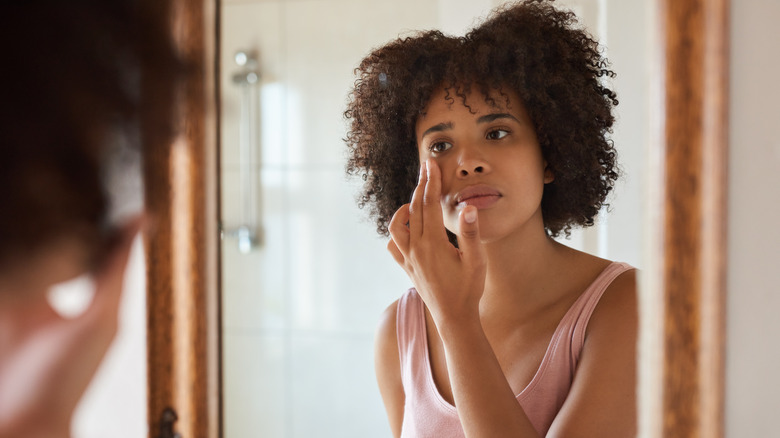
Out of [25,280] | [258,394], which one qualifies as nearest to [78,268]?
[25,280]

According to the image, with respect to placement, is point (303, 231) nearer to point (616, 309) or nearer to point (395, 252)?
point (395, 252)

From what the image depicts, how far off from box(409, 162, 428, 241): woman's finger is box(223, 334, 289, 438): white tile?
0.16 m

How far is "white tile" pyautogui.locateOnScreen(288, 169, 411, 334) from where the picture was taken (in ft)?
1.89

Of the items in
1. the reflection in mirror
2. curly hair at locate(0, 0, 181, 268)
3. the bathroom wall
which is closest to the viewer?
curly hair at locate(0, 0, 181, 268)

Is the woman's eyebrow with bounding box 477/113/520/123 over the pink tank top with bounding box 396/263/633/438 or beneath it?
over

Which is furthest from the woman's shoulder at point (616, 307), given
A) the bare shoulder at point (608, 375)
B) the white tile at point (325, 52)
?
the white tile at point (325, 52)

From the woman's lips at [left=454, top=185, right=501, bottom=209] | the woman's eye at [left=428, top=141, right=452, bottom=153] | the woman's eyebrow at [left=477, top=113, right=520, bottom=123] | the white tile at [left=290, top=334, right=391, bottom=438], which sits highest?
the woman's eyebrow at [left=477, top=113, right=520, bottom=123]

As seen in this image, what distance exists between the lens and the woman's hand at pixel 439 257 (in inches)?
20.5

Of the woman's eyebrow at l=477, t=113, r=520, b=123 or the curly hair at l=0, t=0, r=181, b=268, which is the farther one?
the woman's eyebrow at l=477, t=113, r=520, b=123

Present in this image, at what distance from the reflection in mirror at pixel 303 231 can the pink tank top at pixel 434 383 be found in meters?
0.03

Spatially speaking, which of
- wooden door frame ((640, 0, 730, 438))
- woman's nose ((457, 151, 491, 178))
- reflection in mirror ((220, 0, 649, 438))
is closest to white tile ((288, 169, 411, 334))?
reflection in mirror ((220, 0, 649, 438))

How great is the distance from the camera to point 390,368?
23.0 inches

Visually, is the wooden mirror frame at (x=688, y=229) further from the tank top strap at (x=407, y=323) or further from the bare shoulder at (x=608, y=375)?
the tank top strap at (x=407, y=323)

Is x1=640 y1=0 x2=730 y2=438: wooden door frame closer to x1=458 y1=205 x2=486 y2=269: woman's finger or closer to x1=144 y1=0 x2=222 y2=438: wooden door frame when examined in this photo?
x1=458 y1=205 x2=486 y2=269: woman's finger
